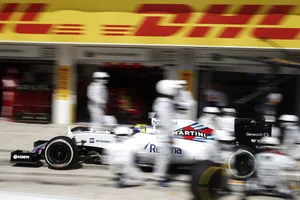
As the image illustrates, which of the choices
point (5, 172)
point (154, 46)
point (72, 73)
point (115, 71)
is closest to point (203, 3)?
point (154, 46)

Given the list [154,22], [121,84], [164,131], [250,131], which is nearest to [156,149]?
[164,131]

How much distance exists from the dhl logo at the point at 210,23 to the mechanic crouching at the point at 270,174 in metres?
5.65

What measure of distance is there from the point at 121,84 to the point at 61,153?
21.2 ft

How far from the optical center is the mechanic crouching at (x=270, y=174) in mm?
6047

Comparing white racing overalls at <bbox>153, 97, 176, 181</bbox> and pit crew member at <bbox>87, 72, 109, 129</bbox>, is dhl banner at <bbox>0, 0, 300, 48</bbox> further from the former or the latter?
white racing overalls at <bbox>153, 97, 176, 181</bbox>

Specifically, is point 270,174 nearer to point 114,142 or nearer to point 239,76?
point 114,142

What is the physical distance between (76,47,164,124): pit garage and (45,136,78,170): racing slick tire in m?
6.07

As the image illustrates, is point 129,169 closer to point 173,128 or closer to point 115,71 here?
point 173,128

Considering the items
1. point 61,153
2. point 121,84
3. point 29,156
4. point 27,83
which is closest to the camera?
point 61,153

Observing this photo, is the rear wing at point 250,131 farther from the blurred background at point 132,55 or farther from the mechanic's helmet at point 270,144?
the blurred background at point 132,55

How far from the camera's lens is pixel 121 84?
13.8m

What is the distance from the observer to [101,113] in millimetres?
9805

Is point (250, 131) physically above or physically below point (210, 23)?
below

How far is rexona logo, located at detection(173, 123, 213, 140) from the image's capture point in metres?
7.33
